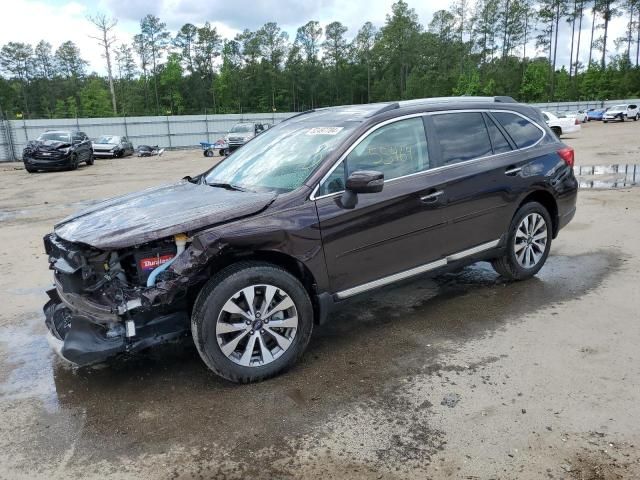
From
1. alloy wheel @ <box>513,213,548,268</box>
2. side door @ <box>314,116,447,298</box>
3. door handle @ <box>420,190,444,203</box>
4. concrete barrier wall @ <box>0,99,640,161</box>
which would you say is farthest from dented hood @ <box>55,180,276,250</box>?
concrete barrier wall @ <box>0,99,640,161</box>

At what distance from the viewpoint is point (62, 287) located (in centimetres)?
354

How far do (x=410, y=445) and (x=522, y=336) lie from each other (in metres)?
1.74

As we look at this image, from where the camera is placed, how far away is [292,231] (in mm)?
3568

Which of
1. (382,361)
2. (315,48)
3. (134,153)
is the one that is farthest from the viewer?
(315,48)

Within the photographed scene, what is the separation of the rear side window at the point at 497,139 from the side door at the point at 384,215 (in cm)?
89

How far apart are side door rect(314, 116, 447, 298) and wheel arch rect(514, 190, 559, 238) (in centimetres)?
134

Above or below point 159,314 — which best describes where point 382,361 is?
below

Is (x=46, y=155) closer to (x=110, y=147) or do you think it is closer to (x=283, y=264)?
(x=110, y=147)

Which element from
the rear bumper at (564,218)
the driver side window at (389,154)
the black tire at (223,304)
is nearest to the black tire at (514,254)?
the rear bumper at (564,218)

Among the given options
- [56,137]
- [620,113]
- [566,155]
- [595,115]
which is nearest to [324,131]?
[566,155]

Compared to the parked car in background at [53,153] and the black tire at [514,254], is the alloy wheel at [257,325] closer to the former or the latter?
the black tire at [514,254]

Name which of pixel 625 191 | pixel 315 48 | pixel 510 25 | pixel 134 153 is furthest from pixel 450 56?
pixel 625 191

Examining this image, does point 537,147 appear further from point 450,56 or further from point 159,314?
point 450,56

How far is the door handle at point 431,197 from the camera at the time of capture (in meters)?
4.22
